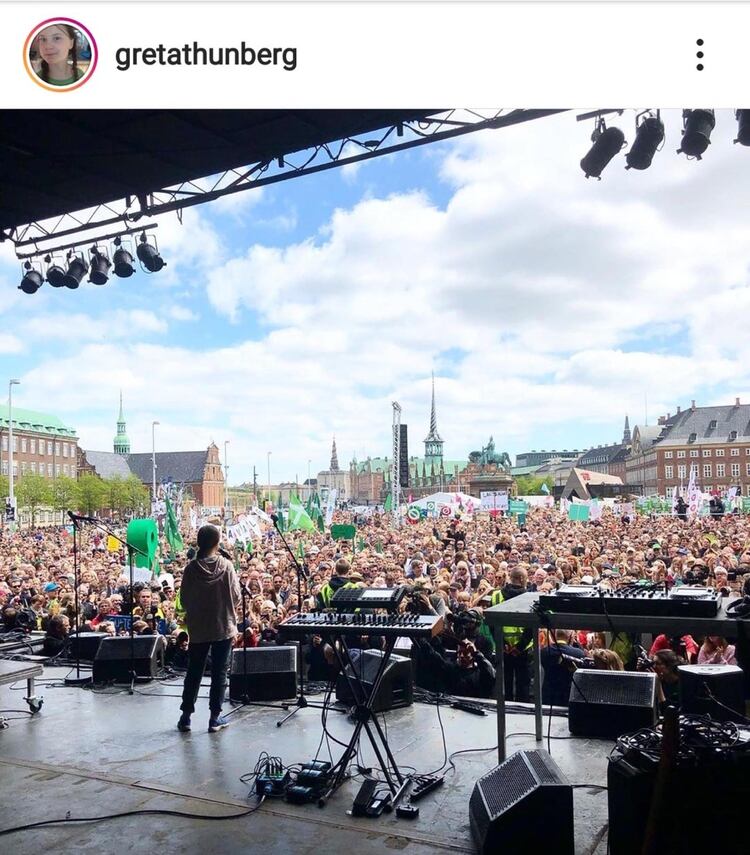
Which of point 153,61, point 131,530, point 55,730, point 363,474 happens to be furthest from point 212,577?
point 363,474

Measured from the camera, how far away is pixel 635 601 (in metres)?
3.42

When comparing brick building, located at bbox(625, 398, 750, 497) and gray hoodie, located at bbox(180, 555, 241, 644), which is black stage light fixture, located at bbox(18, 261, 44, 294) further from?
brick building, located at bbox(625, 398, 750, 497)

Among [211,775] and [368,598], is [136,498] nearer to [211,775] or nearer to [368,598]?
[211,775]

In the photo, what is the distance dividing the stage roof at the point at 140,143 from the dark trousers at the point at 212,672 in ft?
11.0

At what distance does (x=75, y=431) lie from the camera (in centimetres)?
7962

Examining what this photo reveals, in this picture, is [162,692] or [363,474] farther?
[363,474]

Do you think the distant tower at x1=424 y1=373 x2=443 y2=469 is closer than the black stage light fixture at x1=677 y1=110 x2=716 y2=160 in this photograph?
No

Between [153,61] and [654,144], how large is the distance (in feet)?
14.5

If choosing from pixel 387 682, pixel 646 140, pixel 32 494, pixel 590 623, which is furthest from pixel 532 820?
pixel 32 494

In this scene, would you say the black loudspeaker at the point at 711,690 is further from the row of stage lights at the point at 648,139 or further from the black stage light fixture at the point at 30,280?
the black stage light fixture at the point at 30,280

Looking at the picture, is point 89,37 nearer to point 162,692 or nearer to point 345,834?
point 345,834

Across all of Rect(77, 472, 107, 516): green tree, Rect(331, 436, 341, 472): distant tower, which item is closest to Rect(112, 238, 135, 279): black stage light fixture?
Rect(77, 472, 107, 516): green tree

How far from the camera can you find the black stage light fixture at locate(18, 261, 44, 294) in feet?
28.2

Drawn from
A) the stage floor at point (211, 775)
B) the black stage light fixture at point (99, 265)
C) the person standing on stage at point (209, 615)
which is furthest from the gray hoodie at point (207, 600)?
the black stage light fixture at point (99, 265)
